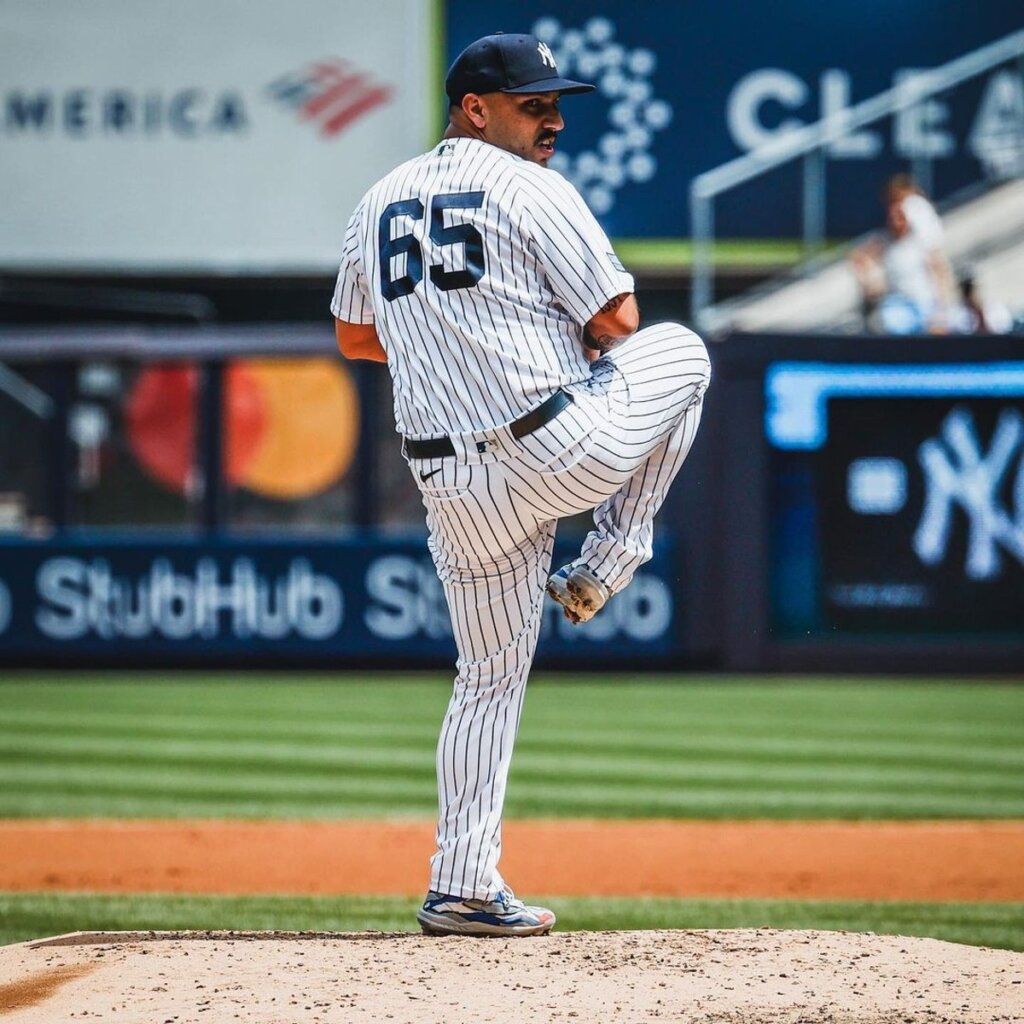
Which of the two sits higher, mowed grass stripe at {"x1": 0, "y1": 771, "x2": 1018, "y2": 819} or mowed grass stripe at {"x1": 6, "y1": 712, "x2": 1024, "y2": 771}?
mowed grass stripe at {"x1": 6, "y1": 712, "x2": 1024, "y2": 771}

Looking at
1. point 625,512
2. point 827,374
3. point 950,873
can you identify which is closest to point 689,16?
point 827,374

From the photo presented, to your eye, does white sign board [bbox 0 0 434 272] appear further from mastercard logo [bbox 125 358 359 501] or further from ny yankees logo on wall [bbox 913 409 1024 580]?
ny yankees logo on wall [bbox 913 409 1024 580]

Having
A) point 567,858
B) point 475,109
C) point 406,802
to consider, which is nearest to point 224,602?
point 406,802

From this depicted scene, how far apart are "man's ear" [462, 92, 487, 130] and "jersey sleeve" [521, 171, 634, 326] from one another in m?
0.25

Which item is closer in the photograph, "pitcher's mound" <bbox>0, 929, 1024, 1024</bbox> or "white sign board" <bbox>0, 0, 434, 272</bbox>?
"pitcher's mound" <bbox>0, 929, 1024, 1024</bbox>

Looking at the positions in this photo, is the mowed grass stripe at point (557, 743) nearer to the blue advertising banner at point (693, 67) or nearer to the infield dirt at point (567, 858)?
the infield dirt at point (567, 858)

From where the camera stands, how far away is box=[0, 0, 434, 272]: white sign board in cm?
1717

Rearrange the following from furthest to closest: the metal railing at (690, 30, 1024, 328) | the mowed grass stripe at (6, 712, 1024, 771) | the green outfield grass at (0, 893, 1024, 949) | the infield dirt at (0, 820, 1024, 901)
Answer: the metal railing at (690, 30, 1024, 328) → the mowed grass stripe at (6, 712, 1024, 771) → the infield dirt at (0, 820, 1024, 901) → the green outfield grass at (0, 893, 1024, 949)

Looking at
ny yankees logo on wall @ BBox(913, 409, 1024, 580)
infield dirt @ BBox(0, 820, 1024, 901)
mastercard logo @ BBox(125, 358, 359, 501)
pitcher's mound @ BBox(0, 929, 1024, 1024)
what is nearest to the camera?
pitcher's mound @ BBox(0, 929, 1024, 1024)

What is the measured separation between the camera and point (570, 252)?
3.71 metres

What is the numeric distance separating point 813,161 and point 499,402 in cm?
1107

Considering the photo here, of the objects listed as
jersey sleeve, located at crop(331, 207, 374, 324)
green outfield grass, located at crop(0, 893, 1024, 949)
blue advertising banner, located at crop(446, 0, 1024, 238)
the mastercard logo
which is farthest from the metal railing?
jersey sleeve, located at crop(331, 207, 374, 324)

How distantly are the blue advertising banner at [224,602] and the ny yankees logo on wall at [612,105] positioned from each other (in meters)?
4.54

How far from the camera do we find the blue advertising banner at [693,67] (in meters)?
16.3
